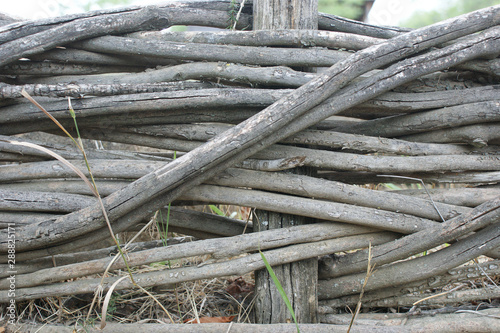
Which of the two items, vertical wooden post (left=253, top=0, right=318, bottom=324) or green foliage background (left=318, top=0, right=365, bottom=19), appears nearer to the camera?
vertical wooden post (left=253, top=0, right=318, bottom=324)

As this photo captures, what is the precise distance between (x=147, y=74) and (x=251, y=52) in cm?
32

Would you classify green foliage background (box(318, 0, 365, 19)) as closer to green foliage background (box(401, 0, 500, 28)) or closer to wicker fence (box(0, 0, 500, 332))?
green foliage background (box(401, 0, 500, 28))

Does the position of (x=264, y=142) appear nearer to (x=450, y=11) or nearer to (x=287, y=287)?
(x=287, y=287)

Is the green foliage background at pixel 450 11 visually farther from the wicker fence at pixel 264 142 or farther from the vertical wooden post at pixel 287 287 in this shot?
the vertical wooden post at pixel 287 287

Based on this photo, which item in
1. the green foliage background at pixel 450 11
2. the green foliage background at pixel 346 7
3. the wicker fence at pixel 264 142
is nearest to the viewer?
the wicker fence at pixel 264 142

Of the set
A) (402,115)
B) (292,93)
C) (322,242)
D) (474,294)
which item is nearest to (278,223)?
(322,242)

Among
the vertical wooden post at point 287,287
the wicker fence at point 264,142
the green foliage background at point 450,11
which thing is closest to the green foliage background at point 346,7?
the green foliage background at point 450,11

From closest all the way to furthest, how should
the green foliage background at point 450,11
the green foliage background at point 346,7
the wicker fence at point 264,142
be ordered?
the wicker fence at point 264,142 < the green foliage background at point 450,11 < the green foliage background at point 346,7

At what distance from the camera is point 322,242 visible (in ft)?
3.50

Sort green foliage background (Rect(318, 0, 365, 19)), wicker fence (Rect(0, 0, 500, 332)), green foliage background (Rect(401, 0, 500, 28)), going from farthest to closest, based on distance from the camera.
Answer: green foliage background (Rect(318, 0, 365, 19))
green foliage background (Rect(401, 0, 500, 28))
wicker fence (Rect(0, 0, 500, 332))

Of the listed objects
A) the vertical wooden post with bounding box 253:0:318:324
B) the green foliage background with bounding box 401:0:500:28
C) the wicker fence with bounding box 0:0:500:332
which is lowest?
the vertical wooden post with bounding box 253:0:318:324

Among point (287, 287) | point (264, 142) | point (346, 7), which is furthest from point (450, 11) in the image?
point (287, 287)

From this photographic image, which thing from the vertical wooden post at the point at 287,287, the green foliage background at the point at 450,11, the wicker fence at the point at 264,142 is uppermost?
the green foliage background at the point at 450,11

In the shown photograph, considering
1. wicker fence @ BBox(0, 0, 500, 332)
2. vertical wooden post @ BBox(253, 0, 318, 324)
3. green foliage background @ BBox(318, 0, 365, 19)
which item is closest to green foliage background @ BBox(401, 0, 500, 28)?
green foliage background @ BBox(318, 0, 365, 19)
